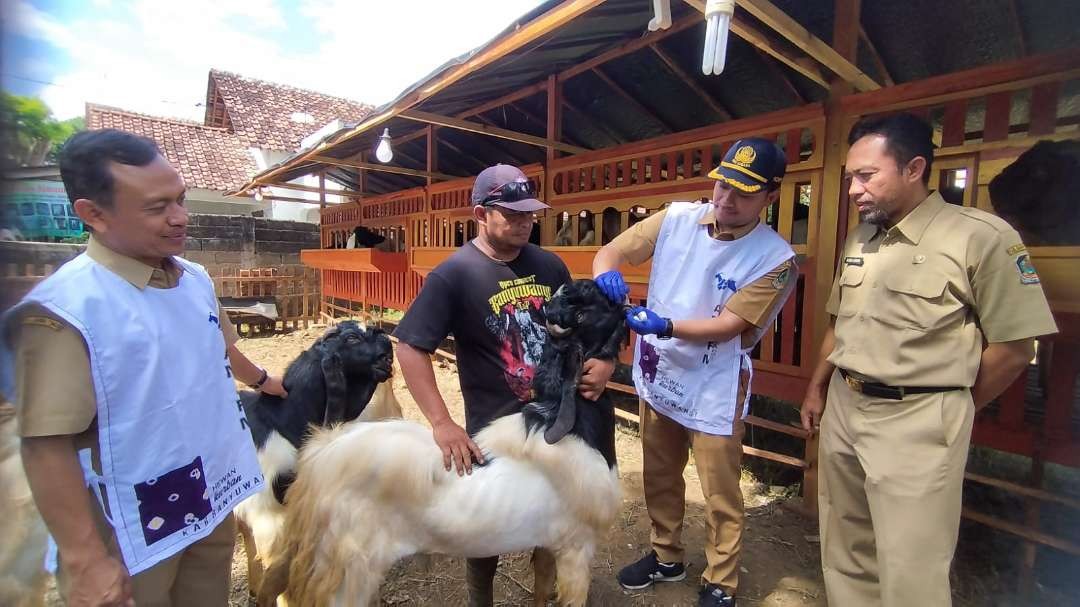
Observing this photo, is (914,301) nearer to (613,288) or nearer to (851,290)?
(851,290)

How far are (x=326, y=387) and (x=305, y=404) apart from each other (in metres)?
0.16

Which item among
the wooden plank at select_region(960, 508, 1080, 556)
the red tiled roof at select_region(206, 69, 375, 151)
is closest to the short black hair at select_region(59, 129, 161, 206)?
the wooden plank at select_region(960, 508, 1080, 556)

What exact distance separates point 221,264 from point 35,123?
14.2 metres

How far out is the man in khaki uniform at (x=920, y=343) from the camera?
176 cm

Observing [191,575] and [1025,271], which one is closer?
[191,575]

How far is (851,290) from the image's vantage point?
2.12 m

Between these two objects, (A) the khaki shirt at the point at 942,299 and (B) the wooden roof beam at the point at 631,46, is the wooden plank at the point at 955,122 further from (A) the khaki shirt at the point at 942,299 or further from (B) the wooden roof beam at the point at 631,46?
(B) the wooden roof beam at the point at 631,46

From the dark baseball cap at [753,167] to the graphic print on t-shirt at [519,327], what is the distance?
3.42ft

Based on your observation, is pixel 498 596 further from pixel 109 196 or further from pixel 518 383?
pixel 109 196

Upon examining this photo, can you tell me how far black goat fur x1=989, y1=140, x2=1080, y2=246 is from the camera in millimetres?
2486

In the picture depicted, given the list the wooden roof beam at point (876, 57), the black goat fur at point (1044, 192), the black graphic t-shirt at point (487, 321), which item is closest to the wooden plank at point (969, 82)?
the black goat fur at point (1044, 192)

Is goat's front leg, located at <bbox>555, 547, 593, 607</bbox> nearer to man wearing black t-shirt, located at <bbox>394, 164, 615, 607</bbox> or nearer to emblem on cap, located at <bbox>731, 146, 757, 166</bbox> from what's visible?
man wearing black t-shirt, located at <bbox>394, 164, 615, 607</bbox>

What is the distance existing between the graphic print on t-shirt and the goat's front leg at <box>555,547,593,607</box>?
2.30 ft

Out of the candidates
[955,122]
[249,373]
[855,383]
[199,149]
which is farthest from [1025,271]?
[199,149]
